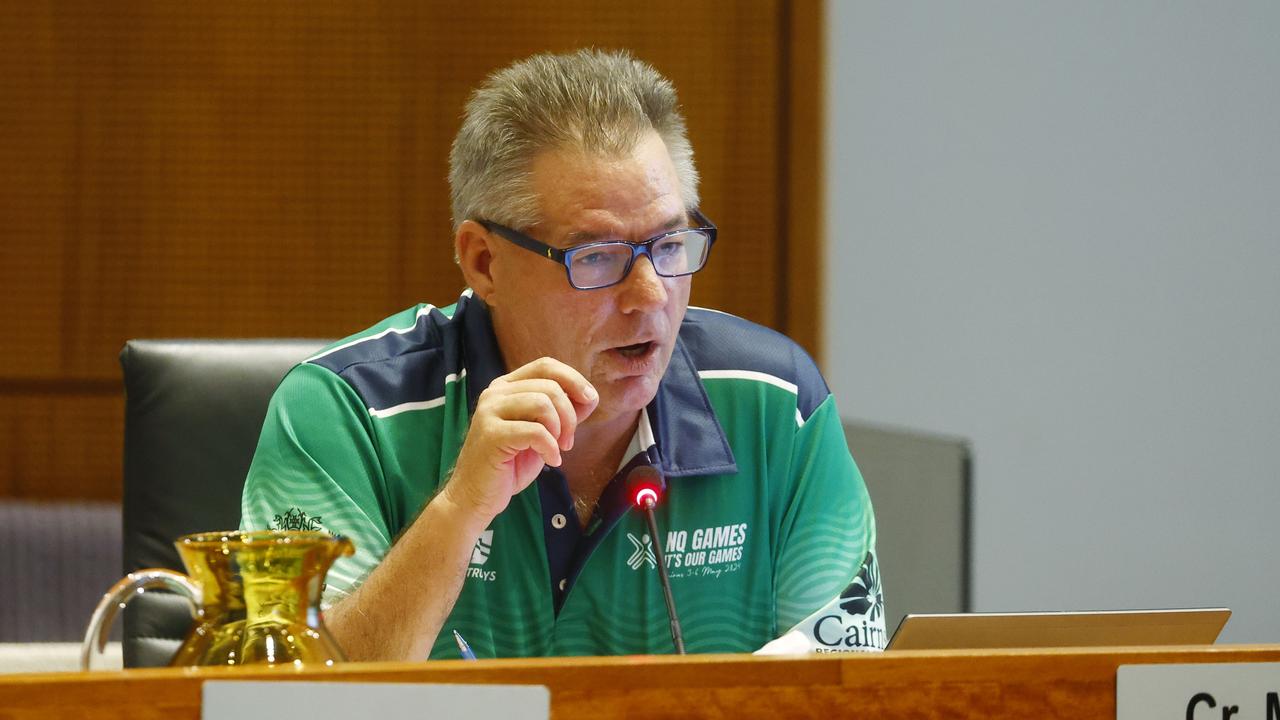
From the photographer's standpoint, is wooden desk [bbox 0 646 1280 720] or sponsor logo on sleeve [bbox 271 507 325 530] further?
sponsor logo on sleeve [bbox 271 507 325 530]

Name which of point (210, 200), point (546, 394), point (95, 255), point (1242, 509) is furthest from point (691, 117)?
point (546, 394)

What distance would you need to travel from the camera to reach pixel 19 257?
2648mm

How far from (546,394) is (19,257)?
1.85 m

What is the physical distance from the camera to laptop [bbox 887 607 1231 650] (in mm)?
803

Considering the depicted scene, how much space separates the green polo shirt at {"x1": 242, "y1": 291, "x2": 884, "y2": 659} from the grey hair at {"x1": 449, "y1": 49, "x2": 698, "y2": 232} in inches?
6.8

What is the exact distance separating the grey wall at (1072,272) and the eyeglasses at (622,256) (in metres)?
1.31

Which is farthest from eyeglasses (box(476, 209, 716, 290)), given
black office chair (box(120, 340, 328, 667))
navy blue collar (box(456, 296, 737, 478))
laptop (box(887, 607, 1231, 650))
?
laptop (box(887, 607, 1231, 650))

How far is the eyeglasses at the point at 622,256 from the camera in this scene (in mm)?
1428

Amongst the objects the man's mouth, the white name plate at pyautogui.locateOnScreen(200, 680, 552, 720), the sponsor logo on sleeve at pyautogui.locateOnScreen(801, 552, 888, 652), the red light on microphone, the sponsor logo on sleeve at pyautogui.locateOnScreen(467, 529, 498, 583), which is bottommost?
the sponsor logo on sleeve at pyautogui.locateOnScreen(801, 552, 888, 652)

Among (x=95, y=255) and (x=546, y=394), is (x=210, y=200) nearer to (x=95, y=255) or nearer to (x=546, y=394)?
(x=95, y=255)

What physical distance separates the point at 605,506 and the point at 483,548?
14cm

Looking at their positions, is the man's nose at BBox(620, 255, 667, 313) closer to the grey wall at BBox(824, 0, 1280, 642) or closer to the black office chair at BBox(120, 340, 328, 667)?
the black office chair at BBox(120, 340, 328, 667)

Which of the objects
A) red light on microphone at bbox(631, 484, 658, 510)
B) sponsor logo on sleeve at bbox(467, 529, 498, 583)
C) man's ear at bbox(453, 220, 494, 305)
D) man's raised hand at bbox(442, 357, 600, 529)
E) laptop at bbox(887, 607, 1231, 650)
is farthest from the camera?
man's ear at bbox(453, 220, 494, 305)

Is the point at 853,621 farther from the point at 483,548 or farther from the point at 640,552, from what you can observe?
the point at 483,548
